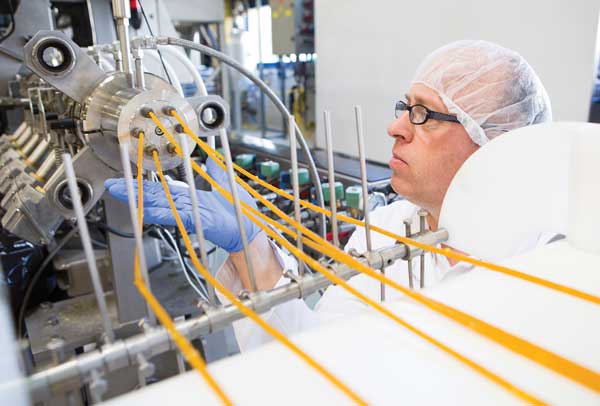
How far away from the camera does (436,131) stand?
112 centimetres

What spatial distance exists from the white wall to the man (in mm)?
549

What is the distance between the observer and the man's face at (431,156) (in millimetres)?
1109

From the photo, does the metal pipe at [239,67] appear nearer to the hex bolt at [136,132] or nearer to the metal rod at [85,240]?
the hex bolt at [136,132]

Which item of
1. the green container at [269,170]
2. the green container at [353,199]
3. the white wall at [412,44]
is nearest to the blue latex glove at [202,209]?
the green container at [353,199]

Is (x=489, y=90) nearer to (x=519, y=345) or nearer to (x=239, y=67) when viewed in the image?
(x=239, y=67)

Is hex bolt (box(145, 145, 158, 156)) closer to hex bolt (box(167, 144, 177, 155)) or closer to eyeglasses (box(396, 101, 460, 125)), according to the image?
hex bolt (box(167, 144, 177, 155))

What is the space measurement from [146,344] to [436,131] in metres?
0.94

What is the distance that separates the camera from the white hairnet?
1068 millimetres

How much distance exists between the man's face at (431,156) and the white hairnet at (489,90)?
0.03 m

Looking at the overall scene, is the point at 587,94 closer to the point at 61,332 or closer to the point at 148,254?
the point at 148,254

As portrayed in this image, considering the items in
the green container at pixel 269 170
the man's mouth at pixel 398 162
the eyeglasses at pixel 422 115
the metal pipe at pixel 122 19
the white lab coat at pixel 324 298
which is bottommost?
the white lab coat at pixel 324 298

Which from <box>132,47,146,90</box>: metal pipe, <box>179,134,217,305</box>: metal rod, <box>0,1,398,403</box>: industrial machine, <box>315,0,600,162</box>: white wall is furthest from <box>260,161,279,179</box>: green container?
<box>179,134,217,305</box>: metal rod

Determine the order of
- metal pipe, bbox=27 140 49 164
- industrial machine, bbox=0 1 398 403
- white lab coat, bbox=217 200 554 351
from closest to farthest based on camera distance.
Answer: industrial machine, bbox=0 1 398 403
white lab coat, bbox=217 200 554 351
metal pipe, bbox=27 140 49 164

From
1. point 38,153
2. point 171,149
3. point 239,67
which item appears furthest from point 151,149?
point 38,153
